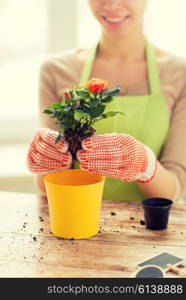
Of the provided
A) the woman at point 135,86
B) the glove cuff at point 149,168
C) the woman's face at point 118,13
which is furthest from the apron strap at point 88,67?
the glove cuff at point 149,168

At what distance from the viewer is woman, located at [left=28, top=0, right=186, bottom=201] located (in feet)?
6.06

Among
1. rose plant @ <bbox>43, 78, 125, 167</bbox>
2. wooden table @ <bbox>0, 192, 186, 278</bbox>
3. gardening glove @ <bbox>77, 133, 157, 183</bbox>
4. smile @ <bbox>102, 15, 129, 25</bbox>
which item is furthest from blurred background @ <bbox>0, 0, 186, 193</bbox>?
rose plant @ <bbox>43, 78, 125, 167</bbox>

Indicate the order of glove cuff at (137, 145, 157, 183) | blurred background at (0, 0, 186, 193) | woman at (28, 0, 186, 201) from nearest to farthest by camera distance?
glove cuff at (137, 145, 157, 183) → woman at (28, 0, 186, 201) → blurred background at (0, 0, 186, 193)

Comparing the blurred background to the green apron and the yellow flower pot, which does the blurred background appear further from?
the yellow flower pot

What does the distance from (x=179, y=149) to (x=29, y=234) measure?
715 millimetres

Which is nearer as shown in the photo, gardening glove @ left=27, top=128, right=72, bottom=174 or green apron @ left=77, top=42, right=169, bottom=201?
gardening glove @ left=27, top=128, right=72, bottom=174

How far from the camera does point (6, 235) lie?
1.37 metres

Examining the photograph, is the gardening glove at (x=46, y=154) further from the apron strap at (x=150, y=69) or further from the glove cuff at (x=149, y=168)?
the apron strap at (x=150, y=69)

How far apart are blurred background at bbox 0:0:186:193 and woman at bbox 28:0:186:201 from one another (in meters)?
0.69

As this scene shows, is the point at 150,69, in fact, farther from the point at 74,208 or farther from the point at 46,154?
the point at 74,208

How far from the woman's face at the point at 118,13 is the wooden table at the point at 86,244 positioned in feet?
2.28

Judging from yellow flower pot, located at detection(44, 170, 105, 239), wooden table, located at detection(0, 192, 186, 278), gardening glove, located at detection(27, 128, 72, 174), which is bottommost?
wooden table, located at detection(0, 192, 186, 278)

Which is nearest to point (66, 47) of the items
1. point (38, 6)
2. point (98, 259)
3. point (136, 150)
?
point (38, 6)

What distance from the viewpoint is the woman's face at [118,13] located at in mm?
1847
